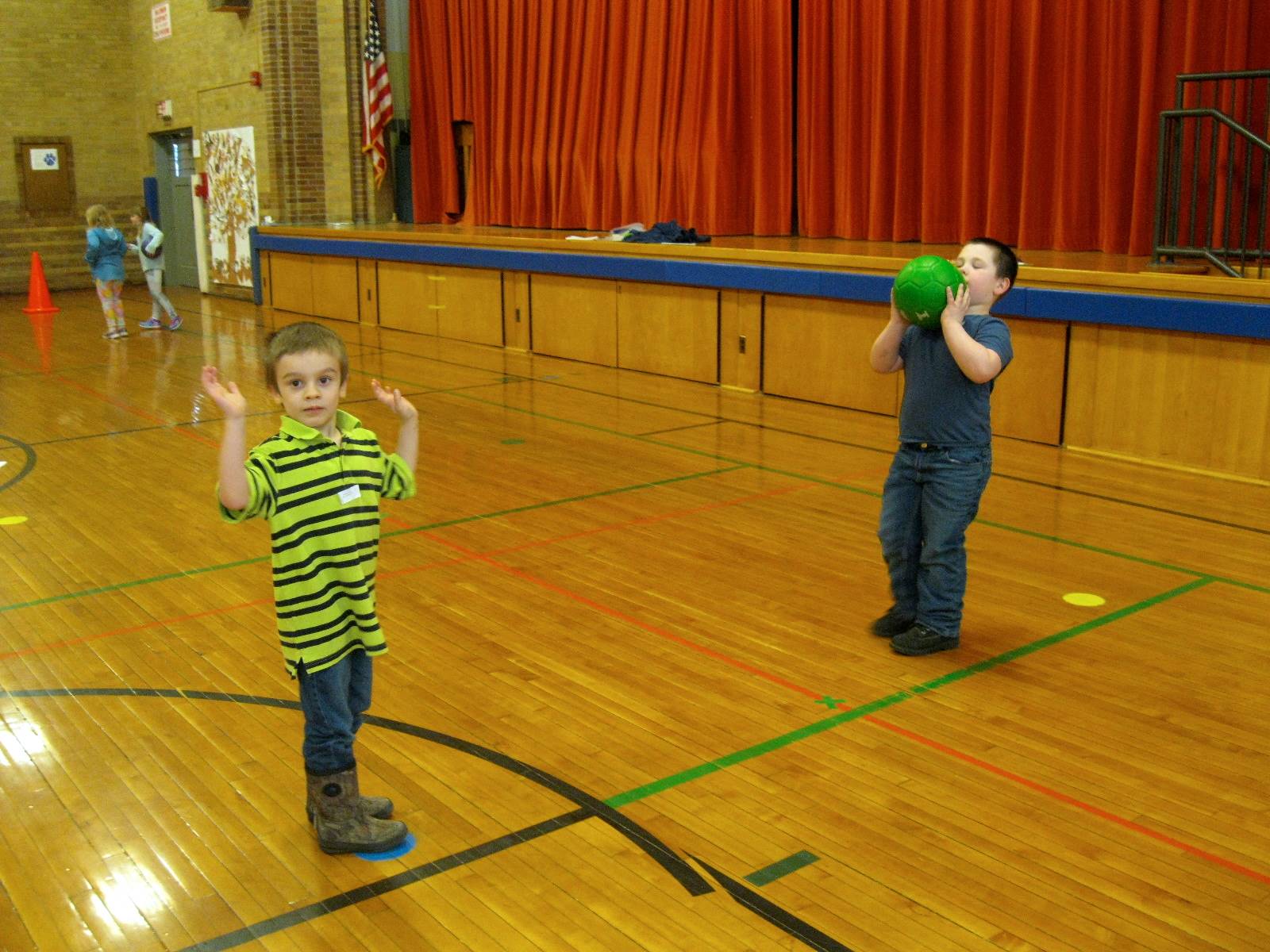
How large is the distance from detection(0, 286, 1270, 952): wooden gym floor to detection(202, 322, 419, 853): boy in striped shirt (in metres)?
0.38

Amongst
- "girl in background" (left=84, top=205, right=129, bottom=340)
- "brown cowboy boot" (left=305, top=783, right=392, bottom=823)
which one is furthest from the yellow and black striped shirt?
"girl in background" (left=84, top=205, right=129, bottom=340)

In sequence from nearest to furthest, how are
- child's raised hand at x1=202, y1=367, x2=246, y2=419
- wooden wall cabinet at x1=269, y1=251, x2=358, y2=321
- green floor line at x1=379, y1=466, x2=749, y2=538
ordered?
child's raised hand at x1=202, y1=367, x2=246, y2=419 < green floor line at x1=379, y1=466, x2=749, y2=538 < wooden wall cabinet at x1=269, y1=251, x2=358, y2=321

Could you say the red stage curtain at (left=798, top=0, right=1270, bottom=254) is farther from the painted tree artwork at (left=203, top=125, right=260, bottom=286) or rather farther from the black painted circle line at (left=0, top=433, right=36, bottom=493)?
the painted tree artwork at (left=203, top=125, right=260, bottom=286)

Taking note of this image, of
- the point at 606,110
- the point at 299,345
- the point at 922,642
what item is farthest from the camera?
the point at 606,110

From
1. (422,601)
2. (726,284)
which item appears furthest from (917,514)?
(726,284)

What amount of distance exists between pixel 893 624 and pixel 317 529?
2.17m

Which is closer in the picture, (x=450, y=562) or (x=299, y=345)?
(x=299, y=345)

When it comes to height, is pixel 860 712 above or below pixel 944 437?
below

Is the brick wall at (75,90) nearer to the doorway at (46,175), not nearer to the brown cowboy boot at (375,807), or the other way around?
the doorway at (46,175)

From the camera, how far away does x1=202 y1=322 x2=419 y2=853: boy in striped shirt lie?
8.64 ft

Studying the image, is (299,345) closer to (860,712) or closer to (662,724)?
(662,724)

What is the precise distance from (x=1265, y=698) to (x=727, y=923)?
6.50ft

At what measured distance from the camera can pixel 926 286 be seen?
373cm

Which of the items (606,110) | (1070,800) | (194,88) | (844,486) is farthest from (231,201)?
(1070,800)
